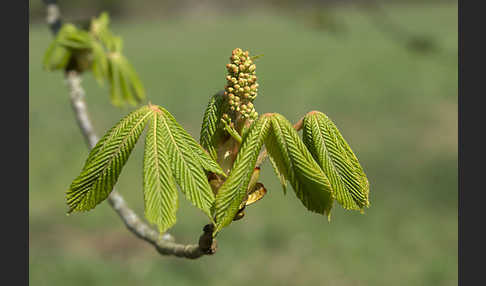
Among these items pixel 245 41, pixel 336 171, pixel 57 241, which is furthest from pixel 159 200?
pixel 245 41

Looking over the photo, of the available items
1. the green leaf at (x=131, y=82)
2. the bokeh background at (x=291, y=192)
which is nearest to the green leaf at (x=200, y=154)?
the green leaf at (x=131, y=82)

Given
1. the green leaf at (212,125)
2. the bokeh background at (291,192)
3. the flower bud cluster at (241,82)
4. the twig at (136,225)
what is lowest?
the bokeh background at (291,192)

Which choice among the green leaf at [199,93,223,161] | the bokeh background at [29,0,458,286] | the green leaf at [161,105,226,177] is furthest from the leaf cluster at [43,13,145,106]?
the green leaf at [161,105,226,177]

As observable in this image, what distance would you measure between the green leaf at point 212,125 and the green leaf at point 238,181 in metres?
0.15

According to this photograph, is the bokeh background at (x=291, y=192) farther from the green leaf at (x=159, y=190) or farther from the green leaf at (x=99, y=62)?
the green leaf at (x=159, y=190)

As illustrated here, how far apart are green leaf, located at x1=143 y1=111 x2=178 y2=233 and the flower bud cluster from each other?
24cm

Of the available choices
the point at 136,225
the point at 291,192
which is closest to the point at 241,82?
the point at 136,225

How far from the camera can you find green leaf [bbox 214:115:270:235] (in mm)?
1136

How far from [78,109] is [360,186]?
1.54 metres

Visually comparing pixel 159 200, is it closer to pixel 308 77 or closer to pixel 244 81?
pixel 244 81

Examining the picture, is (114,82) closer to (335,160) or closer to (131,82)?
(131,82)

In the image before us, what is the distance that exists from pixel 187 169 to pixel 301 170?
288mm

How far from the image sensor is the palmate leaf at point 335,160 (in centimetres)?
121

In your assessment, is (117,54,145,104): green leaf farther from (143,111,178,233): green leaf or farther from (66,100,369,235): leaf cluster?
(143,111,178,233): green leaf
